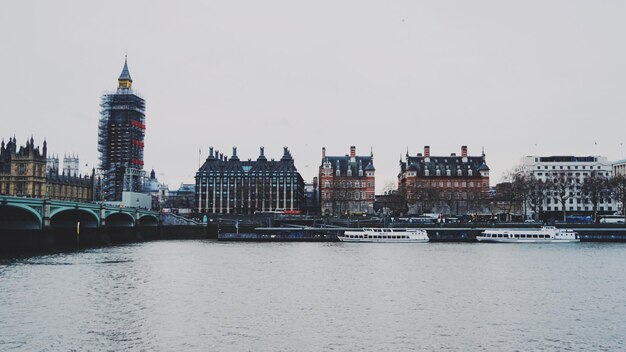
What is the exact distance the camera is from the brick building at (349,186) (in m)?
162

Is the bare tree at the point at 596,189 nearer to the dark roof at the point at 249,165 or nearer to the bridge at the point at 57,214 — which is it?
the dark roof at the point at 249,165

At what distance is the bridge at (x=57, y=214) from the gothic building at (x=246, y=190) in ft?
158

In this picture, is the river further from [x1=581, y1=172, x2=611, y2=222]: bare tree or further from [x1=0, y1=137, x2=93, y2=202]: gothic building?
[x1=0, y1=137, x2=93, y2=202]: gothic building

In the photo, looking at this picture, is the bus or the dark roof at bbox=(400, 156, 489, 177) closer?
the bus

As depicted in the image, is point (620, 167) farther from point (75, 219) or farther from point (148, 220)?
point (75, 219)

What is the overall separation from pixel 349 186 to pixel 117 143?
78364 millimetres

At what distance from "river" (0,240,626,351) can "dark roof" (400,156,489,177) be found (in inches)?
3770

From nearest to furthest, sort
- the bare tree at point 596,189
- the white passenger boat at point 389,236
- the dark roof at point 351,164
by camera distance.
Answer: the white passenger boat at point 389,236 → the bare tree at point 596,189 → the dark roof at point 351,164

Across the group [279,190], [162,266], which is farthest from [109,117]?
[162,266]

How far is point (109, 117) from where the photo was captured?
19212cm

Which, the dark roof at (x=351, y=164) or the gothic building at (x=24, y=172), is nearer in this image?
the gothic building at (x=24, y=172)

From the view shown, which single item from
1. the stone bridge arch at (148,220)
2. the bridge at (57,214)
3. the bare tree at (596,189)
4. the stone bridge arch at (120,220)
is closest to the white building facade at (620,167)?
Result: the bare tree at (596,189)

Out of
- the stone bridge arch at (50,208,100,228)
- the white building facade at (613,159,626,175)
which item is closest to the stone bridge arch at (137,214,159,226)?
the stone bridge arch at (50,208,100,228)

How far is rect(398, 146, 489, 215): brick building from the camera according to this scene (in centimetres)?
15050
